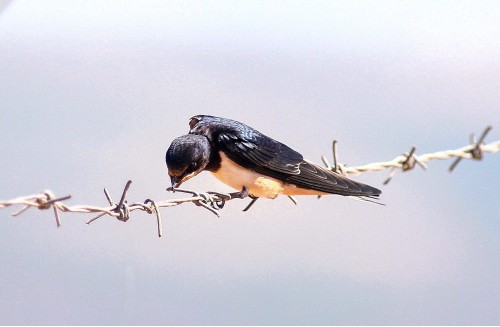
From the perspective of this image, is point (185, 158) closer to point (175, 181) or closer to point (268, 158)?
point (175, 181)

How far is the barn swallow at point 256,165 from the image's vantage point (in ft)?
10.9

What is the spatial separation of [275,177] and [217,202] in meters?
0.44

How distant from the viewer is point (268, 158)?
345cm

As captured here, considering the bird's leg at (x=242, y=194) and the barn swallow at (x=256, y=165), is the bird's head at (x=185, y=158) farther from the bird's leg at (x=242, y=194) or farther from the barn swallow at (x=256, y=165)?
the bird's leg at (x=242, y=194)

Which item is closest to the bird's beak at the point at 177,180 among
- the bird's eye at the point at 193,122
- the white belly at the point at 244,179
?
the white belly at the point at 244,179

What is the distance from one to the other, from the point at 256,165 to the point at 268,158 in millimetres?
68

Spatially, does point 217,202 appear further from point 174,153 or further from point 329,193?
point 329,193

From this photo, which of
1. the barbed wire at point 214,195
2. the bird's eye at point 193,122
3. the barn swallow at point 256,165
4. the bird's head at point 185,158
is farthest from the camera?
the bird's eye at point 193,122

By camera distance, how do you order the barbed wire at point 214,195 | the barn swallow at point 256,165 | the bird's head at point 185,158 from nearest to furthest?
the barbed wire at point 214,195, the bird's head at point 185,158, the barn swallow at point 256,165

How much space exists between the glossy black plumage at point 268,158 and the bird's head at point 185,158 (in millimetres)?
100

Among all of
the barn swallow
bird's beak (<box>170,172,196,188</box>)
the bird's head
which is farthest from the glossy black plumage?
bird's beak (<box>170,172,196,188</box>)

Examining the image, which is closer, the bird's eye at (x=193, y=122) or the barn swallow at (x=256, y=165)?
the barn swallow at (x=256, y=165)

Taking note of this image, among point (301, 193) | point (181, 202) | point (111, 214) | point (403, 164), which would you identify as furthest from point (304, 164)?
point (111, 214)

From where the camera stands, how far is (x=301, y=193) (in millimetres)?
3510
